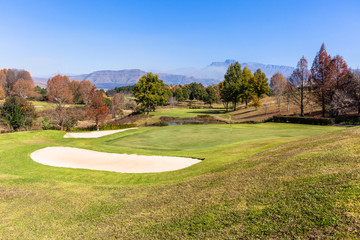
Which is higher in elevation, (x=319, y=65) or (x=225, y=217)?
(x=319, y=65)

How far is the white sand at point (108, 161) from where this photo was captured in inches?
617

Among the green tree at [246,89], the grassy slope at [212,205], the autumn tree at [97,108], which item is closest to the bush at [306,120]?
the grassy slope at [212,205]

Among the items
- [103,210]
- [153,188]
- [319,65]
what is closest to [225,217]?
[103,210]

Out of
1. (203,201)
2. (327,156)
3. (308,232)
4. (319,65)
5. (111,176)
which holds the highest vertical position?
(319,65)

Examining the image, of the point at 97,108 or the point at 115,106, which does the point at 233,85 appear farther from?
the point at 97,108

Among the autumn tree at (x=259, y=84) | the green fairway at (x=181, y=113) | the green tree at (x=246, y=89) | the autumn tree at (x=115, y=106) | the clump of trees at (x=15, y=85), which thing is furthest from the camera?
the clump of trees at (x=15, y=85)

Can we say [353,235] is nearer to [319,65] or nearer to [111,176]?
[111,176]

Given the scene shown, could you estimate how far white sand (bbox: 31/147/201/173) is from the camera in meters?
15.7

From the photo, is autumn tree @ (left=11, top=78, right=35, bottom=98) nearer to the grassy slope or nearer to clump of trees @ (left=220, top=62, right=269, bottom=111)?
clump of trees @ (left=220, top=62, right=269, bottom=111)

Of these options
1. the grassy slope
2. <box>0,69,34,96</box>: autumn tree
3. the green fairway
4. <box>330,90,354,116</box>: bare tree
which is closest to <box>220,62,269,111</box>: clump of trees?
the green fairway

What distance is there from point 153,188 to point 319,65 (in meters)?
52.9

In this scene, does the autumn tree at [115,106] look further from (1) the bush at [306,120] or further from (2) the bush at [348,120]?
(2) the bush at [348,120]

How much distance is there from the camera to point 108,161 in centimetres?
1783

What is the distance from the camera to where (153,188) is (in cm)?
1012
